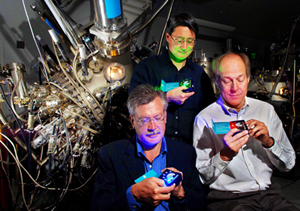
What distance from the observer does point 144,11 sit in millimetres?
2207

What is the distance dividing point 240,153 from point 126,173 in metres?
0.68

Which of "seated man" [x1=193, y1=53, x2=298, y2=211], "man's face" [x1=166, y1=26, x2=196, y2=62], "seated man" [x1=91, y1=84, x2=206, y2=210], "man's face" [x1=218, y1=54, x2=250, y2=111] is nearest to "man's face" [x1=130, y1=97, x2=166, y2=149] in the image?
"seated man" [x1=91, y1=84, x2=206, y2=210]

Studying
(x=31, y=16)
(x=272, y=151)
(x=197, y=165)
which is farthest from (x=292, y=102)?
(x=31, y=16)

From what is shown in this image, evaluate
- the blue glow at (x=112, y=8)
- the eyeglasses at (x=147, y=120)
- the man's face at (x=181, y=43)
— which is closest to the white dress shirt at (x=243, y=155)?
the eyeglasses at (x=147, y=120)

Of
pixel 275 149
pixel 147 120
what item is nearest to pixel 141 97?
pixel 147 120

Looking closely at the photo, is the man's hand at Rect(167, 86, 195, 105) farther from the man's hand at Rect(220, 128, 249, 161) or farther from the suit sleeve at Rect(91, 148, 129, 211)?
the suit sleeve at Rect(91, 148, 129, 211)

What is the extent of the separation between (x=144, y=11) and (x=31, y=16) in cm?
127

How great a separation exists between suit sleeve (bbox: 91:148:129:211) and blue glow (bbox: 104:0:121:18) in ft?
4.23

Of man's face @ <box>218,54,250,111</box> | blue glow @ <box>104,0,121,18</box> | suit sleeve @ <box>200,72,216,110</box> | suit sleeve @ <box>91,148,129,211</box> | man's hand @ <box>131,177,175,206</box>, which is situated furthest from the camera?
blue glow @ <box>104,0,121,18</box>

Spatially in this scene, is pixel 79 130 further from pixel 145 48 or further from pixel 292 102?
pixel 292 102

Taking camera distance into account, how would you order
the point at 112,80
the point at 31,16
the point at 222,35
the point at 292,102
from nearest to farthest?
1. the point at 112,80
2. the point at 31,16
3. the point at 292,102
4. the point at 222,35

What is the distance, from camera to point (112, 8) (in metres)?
1.72

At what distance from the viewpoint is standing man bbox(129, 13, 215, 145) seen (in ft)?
4.62

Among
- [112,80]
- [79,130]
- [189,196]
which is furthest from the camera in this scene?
[112,80]
